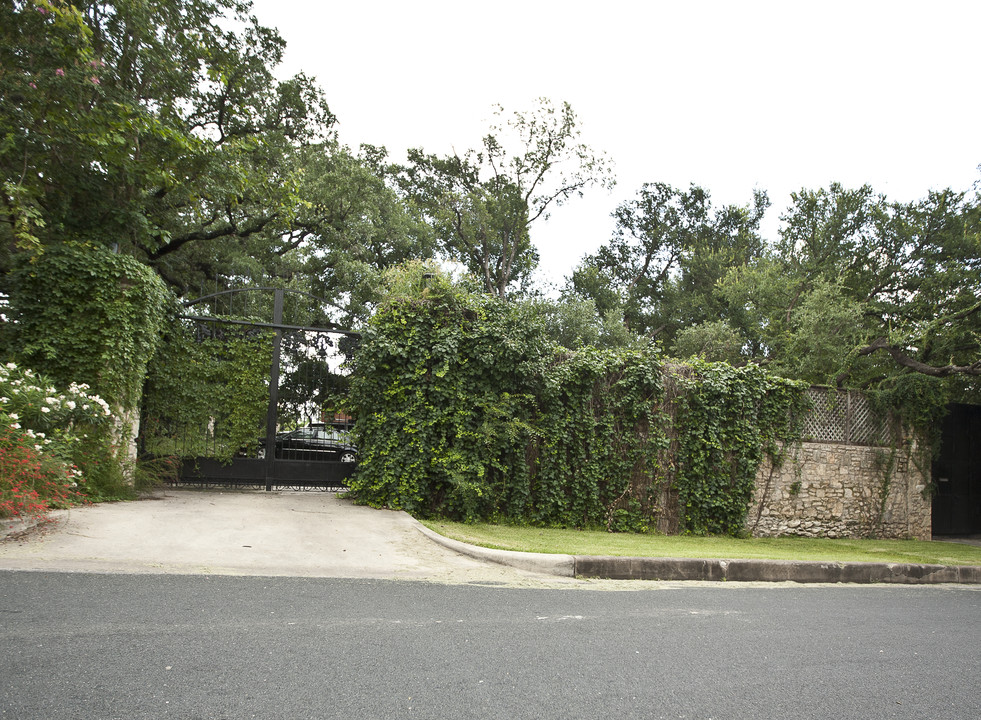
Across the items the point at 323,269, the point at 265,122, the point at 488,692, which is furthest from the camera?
the point at 323,269

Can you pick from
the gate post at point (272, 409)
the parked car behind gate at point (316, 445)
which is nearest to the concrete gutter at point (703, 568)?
the parked car behind gate at point (316, 445)

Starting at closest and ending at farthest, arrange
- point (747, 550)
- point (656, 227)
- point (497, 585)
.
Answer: point (497, 585)
point (747, 550)
point (656, 227)

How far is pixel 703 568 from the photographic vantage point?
284 inches

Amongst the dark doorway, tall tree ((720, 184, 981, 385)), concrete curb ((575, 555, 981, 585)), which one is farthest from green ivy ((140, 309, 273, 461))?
the dark doorway

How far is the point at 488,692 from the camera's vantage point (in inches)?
129

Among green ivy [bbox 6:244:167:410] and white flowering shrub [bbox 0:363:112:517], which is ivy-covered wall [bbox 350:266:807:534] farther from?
white flowering shrub [bbox 0:363:112:517]

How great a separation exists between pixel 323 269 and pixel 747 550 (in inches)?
714

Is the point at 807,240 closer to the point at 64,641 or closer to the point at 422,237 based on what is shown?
the point at 422,237

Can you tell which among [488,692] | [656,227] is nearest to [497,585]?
[488,692]

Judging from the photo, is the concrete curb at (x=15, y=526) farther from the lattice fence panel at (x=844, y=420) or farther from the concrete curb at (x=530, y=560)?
the lattice fence panel at (x=844, y=420)

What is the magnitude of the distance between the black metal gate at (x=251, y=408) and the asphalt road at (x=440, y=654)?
5523 millimetres

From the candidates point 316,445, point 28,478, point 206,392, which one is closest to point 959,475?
point 316,445

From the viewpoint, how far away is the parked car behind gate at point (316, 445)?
1097cm

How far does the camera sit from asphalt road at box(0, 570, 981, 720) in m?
3.08
